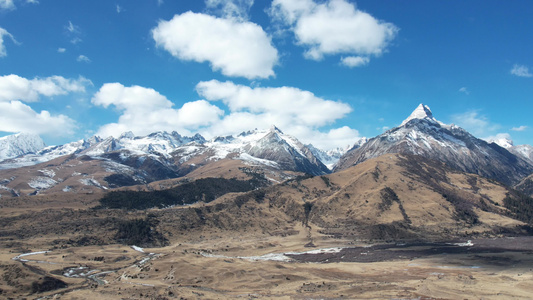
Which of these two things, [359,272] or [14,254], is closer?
[359,272]

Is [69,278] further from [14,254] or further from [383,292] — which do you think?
[383,292]

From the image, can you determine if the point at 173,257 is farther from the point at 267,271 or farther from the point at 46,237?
the point at 46,237

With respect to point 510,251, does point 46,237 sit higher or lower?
higher

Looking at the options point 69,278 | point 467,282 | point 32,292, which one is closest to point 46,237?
point 69,278

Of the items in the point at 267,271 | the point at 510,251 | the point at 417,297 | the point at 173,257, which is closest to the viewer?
the point at 417,297

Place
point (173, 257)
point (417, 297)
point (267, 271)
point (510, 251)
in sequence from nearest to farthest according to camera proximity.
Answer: point (417, 297)
point (267, 271)
point (173, 257)
point (510, 251)

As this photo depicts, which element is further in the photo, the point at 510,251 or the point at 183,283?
the point at 510,251

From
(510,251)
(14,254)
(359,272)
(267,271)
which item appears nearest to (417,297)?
(359,272)

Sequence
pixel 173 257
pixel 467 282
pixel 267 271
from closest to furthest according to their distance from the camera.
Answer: pixel 467 282, pixel 267 271, pixel 173 257

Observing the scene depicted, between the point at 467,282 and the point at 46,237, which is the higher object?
the point at 46,237
